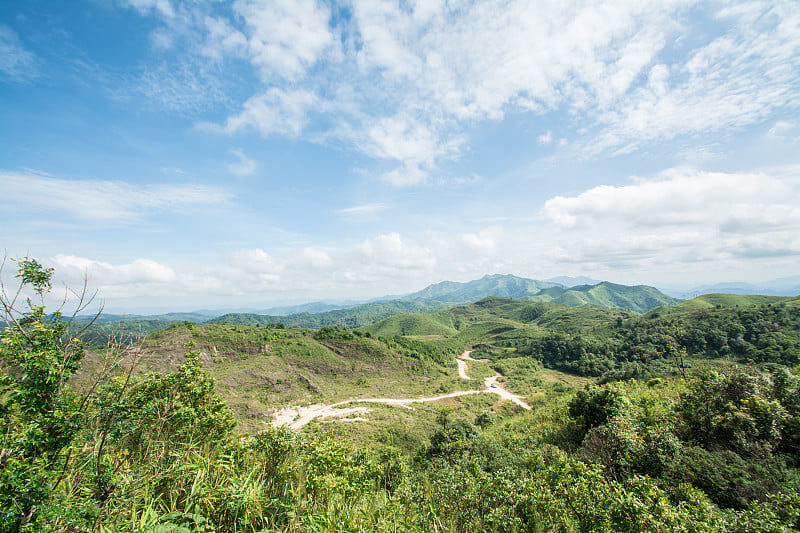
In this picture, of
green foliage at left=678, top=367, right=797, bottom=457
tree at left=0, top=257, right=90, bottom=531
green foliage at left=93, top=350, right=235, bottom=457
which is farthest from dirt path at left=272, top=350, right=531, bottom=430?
green foliage at left=678, top=367, right=797, bottom=457

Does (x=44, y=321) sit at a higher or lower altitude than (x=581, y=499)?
higher

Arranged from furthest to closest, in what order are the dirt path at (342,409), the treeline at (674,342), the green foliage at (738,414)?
the treeline at (674,342), the dirt path at (342,409), the green foliage at (738,414)

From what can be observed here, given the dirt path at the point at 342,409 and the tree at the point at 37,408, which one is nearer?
the tree at the point at 37,408

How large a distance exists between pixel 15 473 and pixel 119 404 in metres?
1.85

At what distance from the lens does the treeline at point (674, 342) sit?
56250 millimetres

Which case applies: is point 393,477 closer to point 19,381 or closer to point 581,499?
point 581,499

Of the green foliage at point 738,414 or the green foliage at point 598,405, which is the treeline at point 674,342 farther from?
the green foliage at point 738,414

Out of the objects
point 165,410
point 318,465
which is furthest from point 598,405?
point 165,410

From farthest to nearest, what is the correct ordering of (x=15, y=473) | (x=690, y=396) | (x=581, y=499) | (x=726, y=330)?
(x=726, y=330)
(x=690, y=396)
(x=581, y=499)
(x=15, y=473)

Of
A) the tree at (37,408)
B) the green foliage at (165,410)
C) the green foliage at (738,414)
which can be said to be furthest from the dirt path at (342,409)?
the green foliage at (738,414)

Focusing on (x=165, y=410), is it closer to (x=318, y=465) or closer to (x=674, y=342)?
(x=318, y=465)

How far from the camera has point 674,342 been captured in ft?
229

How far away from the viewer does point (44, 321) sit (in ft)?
17.2

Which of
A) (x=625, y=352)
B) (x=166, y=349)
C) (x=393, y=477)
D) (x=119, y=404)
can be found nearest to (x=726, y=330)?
(x=625, y=352)
